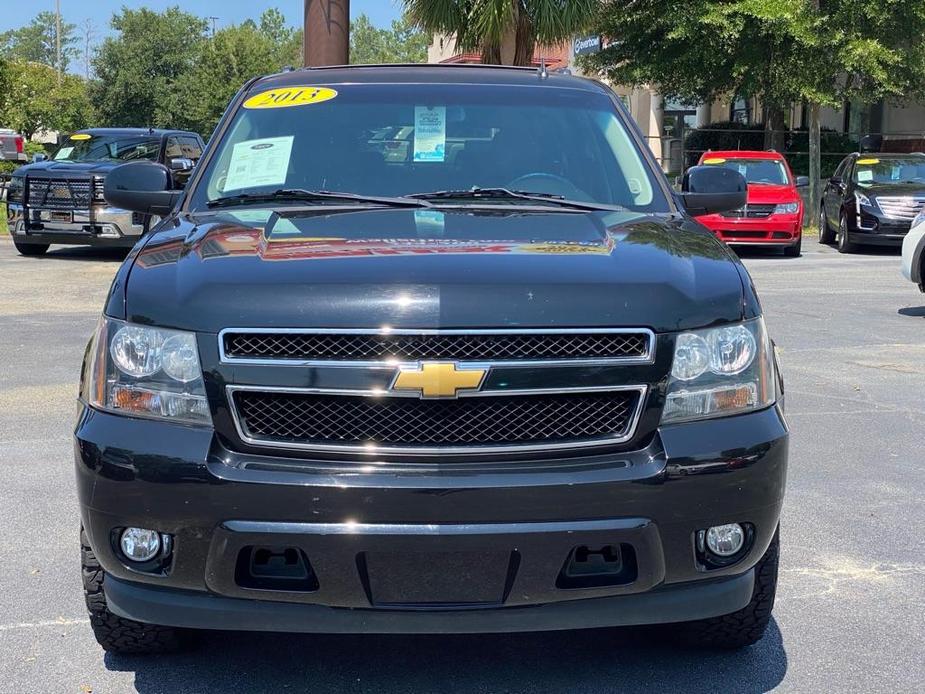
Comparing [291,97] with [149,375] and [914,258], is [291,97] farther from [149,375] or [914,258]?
[914,258]

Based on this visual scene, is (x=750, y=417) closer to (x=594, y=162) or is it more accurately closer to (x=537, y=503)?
(x=537, y=503)

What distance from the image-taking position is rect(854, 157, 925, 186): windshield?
18.4 meters

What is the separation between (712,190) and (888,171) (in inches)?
598

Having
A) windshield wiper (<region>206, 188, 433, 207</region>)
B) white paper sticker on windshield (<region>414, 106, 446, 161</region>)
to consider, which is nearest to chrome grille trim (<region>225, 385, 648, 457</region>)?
windshield wiper (<region>206, 188, 433, 207</region>)

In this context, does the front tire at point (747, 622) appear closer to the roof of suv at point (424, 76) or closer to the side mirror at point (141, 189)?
the roof of suv at point (424, 76)

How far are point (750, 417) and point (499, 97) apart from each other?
2011 millimetres

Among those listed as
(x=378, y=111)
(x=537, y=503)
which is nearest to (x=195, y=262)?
(x=537, y=503)

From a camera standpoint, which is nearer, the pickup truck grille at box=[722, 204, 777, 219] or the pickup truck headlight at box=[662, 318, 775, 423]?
the pickup truck headlight at box=[662, 318, 775, 423]

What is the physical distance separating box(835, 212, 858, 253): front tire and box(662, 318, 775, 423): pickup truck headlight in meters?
15.9

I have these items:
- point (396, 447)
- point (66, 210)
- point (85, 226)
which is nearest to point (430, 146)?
point (396, 447)

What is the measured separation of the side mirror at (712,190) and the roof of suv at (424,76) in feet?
1.78

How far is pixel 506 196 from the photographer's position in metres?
4.08

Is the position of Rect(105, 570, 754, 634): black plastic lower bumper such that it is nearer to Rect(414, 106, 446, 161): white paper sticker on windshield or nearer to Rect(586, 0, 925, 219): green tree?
Rect(414, 106, 446, 161): white paper sticker on windshield

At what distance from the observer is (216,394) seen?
290 cm
